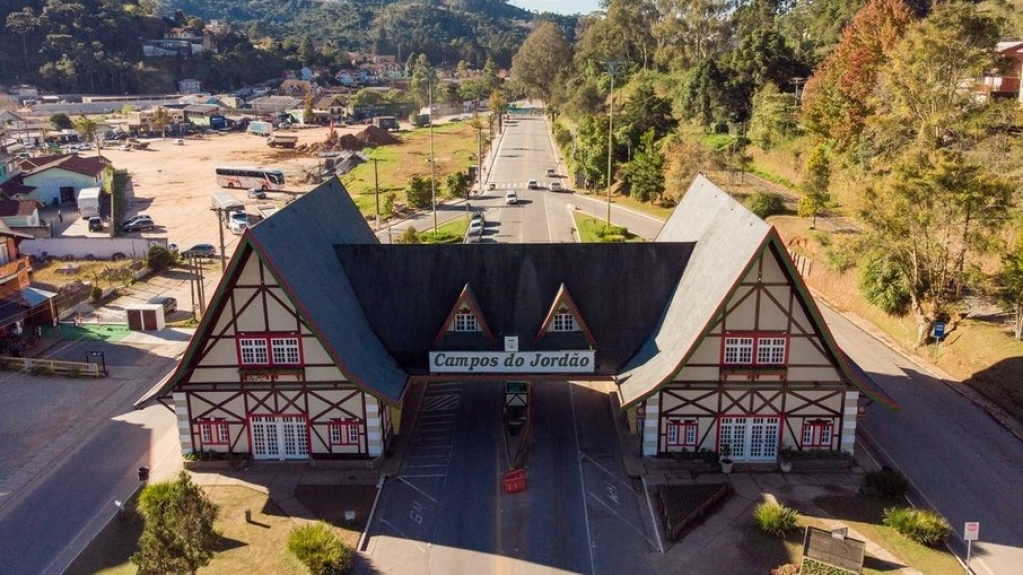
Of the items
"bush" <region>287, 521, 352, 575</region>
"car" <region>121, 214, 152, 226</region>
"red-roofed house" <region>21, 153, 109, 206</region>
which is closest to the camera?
"bush" <region>287, 521, 352, 575</region>

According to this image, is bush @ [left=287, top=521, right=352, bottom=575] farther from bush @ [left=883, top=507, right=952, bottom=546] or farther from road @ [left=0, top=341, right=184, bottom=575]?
bush @ [left=883, top=507, right=952, bottom=546]

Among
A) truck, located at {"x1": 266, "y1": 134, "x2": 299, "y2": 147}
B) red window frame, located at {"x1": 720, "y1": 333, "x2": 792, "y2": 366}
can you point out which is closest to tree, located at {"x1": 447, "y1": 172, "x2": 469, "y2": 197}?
red window frame, located at {"x1": 720, "y1": 333, "x2": 792, "y2": 366}

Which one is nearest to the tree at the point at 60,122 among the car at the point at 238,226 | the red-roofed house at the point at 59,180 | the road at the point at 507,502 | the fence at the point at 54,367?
the red-roofed house at the point at 59,180

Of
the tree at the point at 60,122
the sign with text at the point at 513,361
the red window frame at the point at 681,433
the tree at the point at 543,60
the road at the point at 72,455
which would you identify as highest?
the tree at the point at 543,60

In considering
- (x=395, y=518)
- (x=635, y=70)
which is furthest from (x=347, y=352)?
(x=635, y=70)

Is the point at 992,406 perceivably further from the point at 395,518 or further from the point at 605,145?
the point at 605,145

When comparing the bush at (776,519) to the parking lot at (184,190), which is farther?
the parking lot at (184,190)

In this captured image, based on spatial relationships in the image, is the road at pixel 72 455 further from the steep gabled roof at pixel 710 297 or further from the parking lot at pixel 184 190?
the steep gabled roof at pixel 710 297
